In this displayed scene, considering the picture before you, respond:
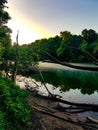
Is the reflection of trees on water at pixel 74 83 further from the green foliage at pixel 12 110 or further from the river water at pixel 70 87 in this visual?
the green foliage at pixel 12 110

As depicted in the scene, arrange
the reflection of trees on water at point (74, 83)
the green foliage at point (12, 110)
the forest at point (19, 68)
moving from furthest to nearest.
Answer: the reflection of trees on water at point (74, 83)
the green foliage at point (12, 110)
the forest at point (19, 68)

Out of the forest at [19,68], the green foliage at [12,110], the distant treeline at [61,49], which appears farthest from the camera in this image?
the distant treeline at [61,49]

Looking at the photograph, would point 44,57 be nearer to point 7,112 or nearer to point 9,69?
point 7,112

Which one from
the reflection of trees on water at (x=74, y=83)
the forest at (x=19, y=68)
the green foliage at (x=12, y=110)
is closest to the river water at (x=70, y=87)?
the reflection of trees on water at (x=74, y=83)

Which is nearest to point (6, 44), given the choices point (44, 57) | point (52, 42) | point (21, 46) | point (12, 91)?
point (21, 46)

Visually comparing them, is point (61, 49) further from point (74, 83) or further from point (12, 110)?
point (74, 83)

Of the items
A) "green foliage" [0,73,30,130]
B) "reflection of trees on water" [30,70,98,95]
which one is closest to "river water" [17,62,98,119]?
"reflection of trees on water" [30,70,98,95]

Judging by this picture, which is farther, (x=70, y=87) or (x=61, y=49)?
(x=70, y=87)

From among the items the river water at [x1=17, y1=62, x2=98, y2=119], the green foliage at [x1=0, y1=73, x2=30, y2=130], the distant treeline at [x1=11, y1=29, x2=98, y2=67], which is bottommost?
the river water at [x1=17, y1=62, x2=98, y2=119]

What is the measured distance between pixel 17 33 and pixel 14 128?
2332cm

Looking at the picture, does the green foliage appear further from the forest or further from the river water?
the river water

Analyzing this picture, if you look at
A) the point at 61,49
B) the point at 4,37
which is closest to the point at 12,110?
the point at 61,49

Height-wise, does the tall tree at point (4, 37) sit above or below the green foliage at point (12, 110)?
above

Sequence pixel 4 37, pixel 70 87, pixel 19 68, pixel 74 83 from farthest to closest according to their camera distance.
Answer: pixel 74 83, pixel 70 87, pixel 4 37, pixel 19 68
